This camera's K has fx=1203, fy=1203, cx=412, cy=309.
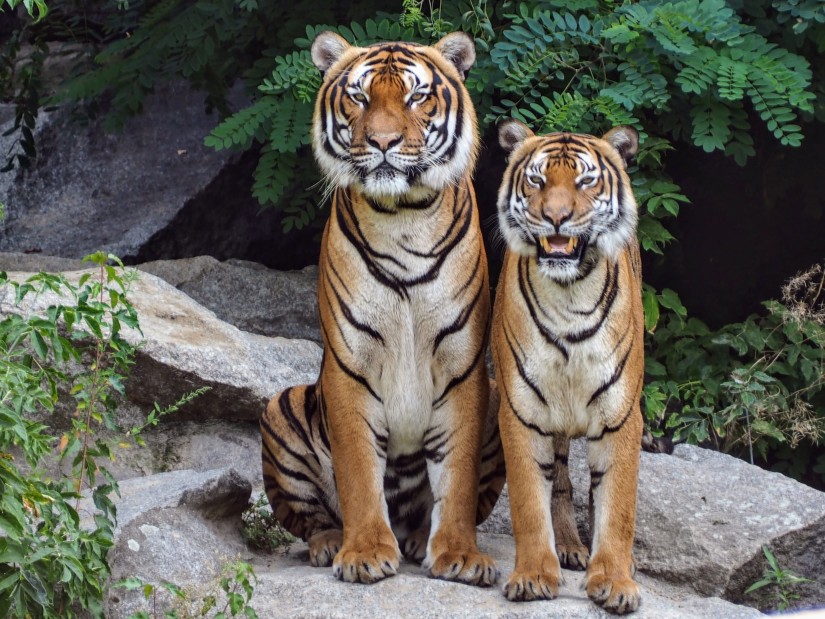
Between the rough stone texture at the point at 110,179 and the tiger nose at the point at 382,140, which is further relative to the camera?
the rough stone texture at the point at 110,179

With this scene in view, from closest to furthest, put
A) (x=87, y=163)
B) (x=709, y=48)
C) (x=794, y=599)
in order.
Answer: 1. (x=794, y=599)
2. (x=709, y=48)
3. (x=87, y=163)

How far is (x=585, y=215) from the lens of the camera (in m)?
4.30

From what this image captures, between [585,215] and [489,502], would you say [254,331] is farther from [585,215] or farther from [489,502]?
[585,215]

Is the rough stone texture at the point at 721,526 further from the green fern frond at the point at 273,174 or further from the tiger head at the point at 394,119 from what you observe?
the green fern frond at the point at 273,174

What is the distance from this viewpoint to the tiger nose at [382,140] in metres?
4.48

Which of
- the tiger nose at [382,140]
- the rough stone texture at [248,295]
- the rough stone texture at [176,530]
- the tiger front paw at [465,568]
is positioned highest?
the tiger nose at [382,140]

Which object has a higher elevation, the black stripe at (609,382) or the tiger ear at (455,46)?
the tiger ear at (455,46)

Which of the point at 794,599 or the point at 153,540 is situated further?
the point at 794,599

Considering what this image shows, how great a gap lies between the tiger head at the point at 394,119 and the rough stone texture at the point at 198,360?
1.46m

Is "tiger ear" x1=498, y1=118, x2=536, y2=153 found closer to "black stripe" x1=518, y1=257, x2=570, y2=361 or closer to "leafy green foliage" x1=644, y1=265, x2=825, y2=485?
"black stripe" x1=518, y1=257, x2=570, y2=361

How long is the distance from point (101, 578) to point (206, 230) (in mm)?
4656

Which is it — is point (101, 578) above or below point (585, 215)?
below

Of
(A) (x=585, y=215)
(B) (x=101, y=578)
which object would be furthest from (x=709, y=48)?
(B) (x=101, y=578)

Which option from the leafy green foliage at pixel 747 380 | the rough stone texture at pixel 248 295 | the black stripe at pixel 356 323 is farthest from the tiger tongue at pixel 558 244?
the rough stone texture at pixel 248 295
